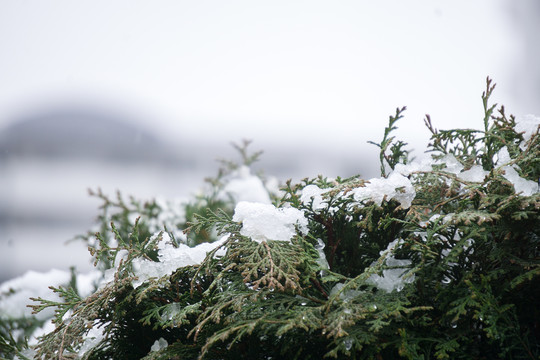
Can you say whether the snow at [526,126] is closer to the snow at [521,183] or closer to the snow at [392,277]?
the snow at [521,183]

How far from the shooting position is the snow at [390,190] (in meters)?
1.28

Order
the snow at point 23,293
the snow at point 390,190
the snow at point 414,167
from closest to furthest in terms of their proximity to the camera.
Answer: the snow at point 390,190, the snow at point 414,167, the snow at point 23,293

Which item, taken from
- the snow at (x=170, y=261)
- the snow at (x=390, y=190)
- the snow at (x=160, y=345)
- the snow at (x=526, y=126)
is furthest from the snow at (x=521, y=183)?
the snow at (x=160, y=345)

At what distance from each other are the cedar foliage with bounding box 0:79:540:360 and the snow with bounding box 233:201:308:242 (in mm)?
31

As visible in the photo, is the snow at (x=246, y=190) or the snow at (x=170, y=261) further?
the snow at (x=246, y=190)

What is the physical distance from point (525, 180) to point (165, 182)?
13.8 m

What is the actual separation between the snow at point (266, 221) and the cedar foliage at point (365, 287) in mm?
31

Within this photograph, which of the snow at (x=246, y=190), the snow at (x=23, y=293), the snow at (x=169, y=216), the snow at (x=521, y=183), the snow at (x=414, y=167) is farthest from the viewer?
the snow at (x=246, y=190)

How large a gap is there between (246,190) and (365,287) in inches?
64.2

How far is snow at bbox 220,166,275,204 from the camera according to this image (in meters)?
2.74

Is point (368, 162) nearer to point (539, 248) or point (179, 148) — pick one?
point (179, 148)

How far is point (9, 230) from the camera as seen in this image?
13875 mm

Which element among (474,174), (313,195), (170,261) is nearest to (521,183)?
(474,174)

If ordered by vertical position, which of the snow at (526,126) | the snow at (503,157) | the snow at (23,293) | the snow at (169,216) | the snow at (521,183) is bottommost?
the snow at (23,293)
